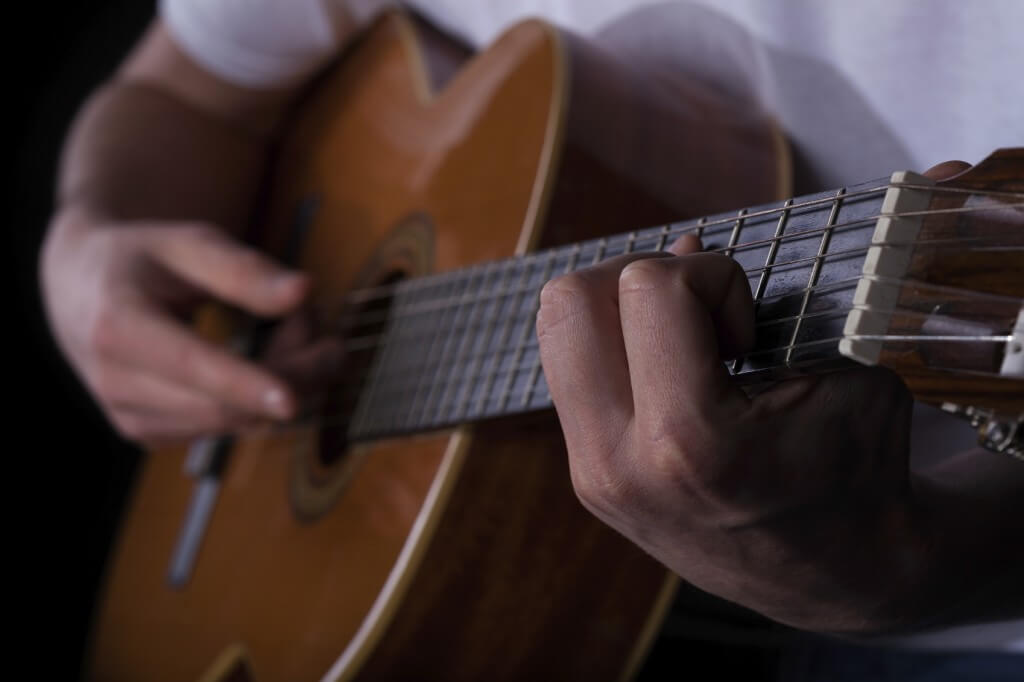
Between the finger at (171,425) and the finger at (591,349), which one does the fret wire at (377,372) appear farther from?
the finger at (591,349)

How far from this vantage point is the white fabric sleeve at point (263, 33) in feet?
3.32

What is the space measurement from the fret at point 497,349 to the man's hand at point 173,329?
9.8 inches

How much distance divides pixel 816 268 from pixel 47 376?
1.34 m

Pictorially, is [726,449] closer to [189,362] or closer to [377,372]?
[377,372]

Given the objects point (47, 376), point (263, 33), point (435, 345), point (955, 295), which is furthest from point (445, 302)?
point (47, 376)

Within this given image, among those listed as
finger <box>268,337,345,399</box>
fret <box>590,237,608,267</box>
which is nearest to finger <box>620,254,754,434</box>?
fret <box>590,237,608,267</box>

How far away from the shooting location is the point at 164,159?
1085 millimetres

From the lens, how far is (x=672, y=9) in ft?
2.21

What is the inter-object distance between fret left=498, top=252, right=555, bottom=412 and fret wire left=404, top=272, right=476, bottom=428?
94mm

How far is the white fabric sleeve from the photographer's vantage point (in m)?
1.01

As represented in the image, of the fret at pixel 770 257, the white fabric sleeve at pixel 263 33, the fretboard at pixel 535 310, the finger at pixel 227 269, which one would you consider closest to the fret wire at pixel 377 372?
the fretboard at pixel 535 310

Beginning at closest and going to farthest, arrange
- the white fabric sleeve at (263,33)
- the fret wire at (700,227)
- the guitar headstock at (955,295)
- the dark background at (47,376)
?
the guitar headstock at (955,295)
the fret wire at (700,227)
the white fabric sleeve at (263,33)
the dark background at (47,376)

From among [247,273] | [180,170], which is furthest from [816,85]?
[180,170]

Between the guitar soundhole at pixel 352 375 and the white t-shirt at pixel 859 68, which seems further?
the guitar soundhole at pixel 352 375
